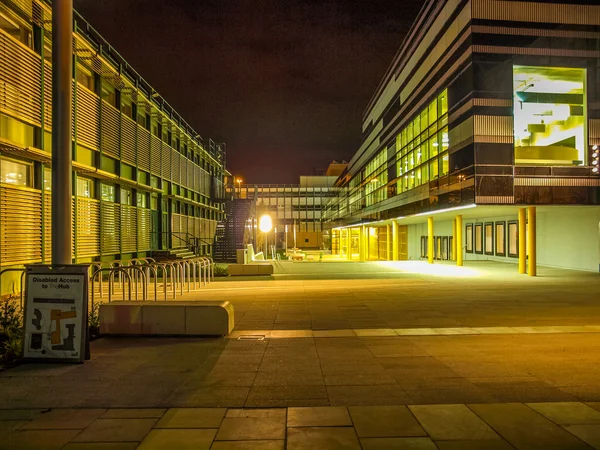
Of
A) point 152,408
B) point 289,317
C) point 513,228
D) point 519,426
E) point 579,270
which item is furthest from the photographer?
point 513,228

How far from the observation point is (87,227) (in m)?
17.1

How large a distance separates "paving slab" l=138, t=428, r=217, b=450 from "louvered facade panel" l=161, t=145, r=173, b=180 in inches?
892

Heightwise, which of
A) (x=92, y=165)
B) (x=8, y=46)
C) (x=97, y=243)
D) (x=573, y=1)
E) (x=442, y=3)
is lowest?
(x=97, y=243)

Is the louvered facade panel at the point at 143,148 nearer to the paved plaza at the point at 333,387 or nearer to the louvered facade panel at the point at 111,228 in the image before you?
the louvered facade panel at the point at 111,228

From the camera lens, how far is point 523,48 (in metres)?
19.8

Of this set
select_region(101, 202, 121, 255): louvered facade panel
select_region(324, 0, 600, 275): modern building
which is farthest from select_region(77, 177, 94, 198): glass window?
select_region(324, 0, 600, 275): modern building

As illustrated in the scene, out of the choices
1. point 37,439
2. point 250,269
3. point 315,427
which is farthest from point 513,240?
point 37,439

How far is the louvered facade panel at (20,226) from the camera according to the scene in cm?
1267

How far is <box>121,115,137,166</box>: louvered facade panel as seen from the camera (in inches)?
803

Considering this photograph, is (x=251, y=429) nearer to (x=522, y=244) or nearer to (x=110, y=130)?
(x=110, y=130)

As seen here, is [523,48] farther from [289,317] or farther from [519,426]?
[519,426]

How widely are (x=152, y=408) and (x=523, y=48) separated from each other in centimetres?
2060

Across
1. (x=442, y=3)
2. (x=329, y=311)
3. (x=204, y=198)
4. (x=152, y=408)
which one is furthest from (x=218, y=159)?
(x=152, y=408)

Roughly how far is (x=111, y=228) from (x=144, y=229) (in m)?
3.77
